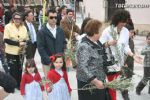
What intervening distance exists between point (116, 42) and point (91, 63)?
993 mm

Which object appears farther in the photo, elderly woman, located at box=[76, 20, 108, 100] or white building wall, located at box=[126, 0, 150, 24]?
white building wall, located at box=[126, 0, 150, 24]

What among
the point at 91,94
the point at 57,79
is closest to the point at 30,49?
the point at 57,79

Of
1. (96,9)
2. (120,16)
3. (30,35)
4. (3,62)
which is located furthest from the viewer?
(96,9)

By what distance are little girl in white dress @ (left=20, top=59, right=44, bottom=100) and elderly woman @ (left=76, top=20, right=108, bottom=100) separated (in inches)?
68.4

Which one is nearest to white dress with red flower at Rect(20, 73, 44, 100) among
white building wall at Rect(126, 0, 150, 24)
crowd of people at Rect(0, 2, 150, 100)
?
crowd of people at Rect(0, 2, 150, 100)

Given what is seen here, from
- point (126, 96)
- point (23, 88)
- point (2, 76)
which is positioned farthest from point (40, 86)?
point (2, 76)

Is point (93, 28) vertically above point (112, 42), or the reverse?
point (93, 28)

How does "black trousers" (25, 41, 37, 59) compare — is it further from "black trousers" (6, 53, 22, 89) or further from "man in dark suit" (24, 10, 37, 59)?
"black trousers" (6, 53, 22, 89)

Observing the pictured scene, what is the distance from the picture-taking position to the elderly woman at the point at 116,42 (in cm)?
553

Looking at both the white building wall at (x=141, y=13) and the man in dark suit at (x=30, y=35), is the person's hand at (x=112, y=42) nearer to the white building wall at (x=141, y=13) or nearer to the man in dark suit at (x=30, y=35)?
the man in dark suit at (x=30, y=35)

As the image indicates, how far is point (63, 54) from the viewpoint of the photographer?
20.3ft

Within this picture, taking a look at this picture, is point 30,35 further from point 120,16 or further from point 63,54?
point 120,16

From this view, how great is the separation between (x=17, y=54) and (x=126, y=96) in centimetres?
242

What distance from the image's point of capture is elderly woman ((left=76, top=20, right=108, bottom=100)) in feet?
15.6
